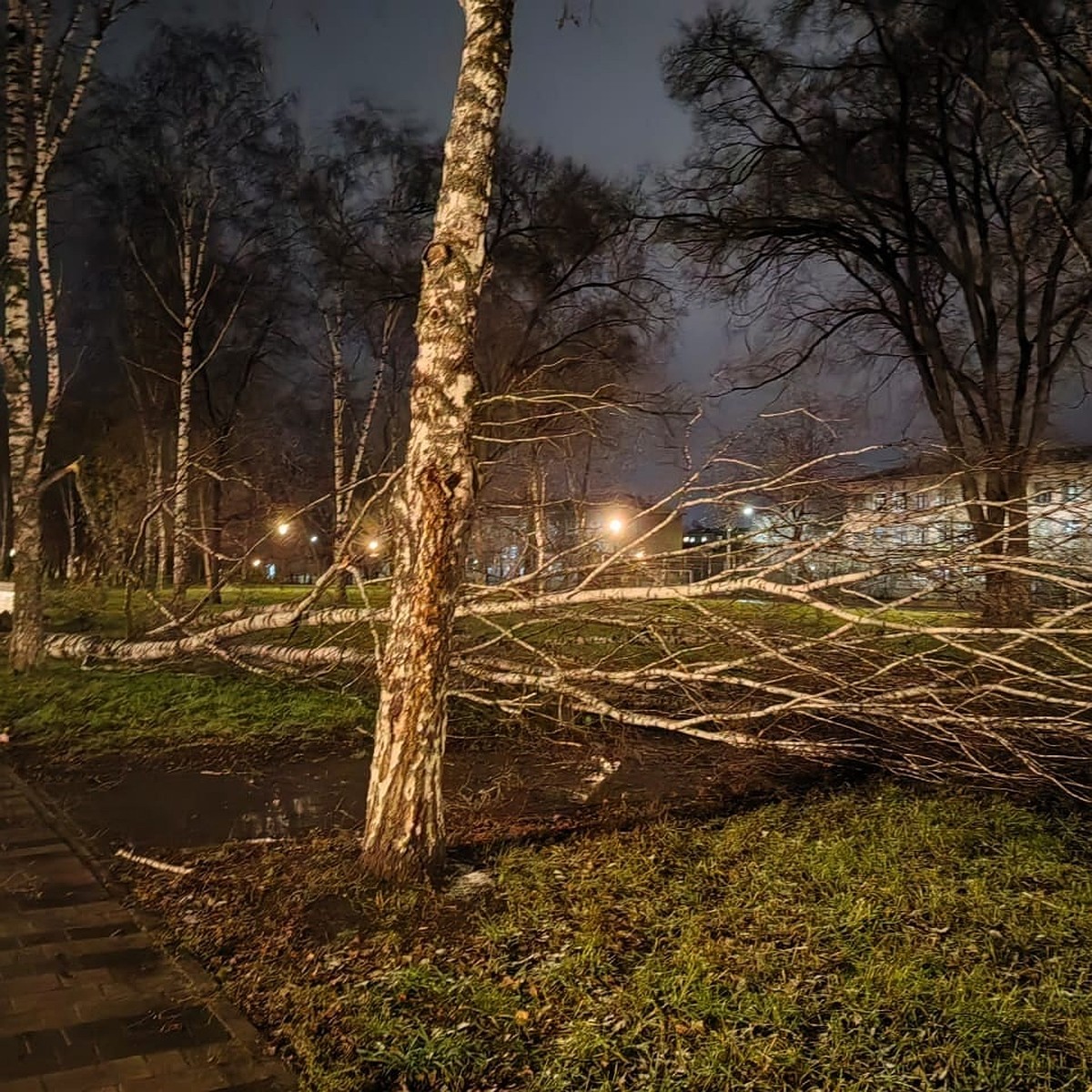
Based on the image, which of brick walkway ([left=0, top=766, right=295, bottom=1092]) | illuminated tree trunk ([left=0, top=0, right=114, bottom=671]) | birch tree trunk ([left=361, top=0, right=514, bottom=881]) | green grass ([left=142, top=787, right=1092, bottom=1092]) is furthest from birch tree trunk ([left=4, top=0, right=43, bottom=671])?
birch tree trunk ([left=361, top=0, right=514, bottom=881])

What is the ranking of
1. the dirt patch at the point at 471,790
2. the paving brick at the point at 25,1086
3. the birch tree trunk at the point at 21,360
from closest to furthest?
the paving brick at the point at 25,1086
the dirt patch at the point at 471,790
the birch tree trunk at the point at 21,360

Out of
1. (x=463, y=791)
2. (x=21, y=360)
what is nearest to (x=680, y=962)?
(x=463, y=791)

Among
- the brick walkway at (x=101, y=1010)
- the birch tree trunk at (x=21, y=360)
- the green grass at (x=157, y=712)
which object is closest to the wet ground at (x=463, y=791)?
Answer: the green grass at (x=157, y=712)

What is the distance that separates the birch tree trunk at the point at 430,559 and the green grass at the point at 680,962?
320 mm

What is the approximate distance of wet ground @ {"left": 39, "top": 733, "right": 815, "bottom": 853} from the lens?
Result: 505cm

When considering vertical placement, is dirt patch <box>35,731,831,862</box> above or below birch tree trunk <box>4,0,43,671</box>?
below

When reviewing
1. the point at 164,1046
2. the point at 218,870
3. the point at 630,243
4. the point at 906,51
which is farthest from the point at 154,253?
the point at 164,1046

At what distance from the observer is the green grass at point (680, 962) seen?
8.69 feet

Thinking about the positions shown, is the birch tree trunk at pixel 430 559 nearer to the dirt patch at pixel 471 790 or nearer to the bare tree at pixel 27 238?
the dirt patch at pixel 471 790

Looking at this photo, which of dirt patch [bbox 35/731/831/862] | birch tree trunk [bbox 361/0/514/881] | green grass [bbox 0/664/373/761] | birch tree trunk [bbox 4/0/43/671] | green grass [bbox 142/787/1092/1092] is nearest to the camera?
green grass [bbox 142/787/1092/1092]

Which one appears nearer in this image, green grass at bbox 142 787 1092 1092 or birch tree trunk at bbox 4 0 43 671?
green grass at bbox 142 787 1092 1092

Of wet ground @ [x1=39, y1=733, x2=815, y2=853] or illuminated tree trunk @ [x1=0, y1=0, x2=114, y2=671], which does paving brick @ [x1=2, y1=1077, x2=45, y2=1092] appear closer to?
wet ground @ [x1=39, y1=733, x2=815, y2=853]

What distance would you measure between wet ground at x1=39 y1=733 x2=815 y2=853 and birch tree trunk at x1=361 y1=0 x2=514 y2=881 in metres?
0.95

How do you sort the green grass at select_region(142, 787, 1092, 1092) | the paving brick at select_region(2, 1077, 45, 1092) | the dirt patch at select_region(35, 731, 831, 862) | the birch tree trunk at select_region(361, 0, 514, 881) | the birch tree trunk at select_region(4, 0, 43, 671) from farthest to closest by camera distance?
the birch tree trunk at select_region(4, 0, 43, 671)
the dirt patch at select_region(35, 731, 831, 862)
the birch tree trunk at select_region(361, 0, 514, 881)
the green grass at select_region(142, 787, 1092, 1092)
the paving brick at select_region(2, 1077, 45, 1092)
